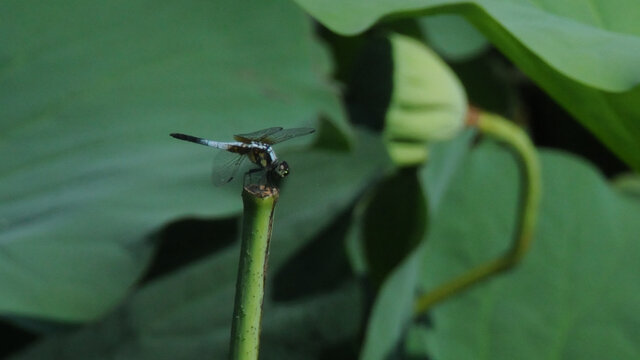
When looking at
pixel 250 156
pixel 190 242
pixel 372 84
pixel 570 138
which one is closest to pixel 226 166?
pixel 250 156

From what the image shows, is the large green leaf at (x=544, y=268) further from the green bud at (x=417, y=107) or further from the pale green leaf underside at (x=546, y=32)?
the pale green leaf underside at (x=546, y=32)

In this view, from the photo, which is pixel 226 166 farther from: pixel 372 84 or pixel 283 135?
pixel 372 84

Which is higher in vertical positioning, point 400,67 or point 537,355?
point 400,67

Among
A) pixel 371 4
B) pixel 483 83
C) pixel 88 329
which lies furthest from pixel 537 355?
pixel 483 83

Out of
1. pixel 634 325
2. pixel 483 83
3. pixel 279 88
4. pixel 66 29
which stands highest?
pixel 66 29

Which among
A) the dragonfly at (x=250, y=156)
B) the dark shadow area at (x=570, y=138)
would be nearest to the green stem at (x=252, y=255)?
the dragonfly at (x=250, y=156)

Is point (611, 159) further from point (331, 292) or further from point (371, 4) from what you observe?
point (371, 4)
